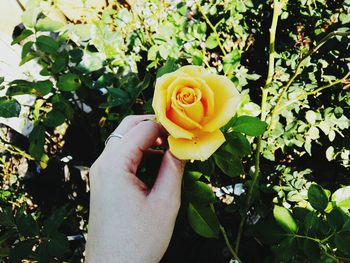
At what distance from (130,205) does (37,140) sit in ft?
2.89

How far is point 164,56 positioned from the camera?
1.67 meters

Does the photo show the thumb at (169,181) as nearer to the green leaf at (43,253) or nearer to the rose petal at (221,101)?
the rose petal at (221,101)

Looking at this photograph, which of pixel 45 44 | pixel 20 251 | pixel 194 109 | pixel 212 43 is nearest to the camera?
pixel 194 109

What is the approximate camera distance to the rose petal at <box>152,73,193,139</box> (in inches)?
31.0

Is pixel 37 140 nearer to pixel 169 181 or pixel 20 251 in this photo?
pixel 20 251

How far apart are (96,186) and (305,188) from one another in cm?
100

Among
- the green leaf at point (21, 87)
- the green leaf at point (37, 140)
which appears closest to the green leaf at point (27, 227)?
the green leaf at point (37, 140)

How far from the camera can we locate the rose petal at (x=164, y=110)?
79 cm

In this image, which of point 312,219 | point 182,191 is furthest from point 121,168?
point 312,219

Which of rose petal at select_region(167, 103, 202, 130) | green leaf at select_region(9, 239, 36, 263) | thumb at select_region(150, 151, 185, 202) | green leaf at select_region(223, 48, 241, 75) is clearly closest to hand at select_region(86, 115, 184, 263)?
thumb at select_region(150, 151, 185, 202)

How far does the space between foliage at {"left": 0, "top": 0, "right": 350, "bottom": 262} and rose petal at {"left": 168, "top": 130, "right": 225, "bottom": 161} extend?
0.25 m

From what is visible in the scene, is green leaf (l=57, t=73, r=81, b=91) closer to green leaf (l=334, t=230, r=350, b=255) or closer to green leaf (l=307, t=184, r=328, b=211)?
green leaf (l=307, t=184, r=328, b=211)

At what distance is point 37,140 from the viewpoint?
161 cm

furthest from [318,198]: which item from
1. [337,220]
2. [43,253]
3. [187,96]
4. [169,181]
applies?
[43,253]
